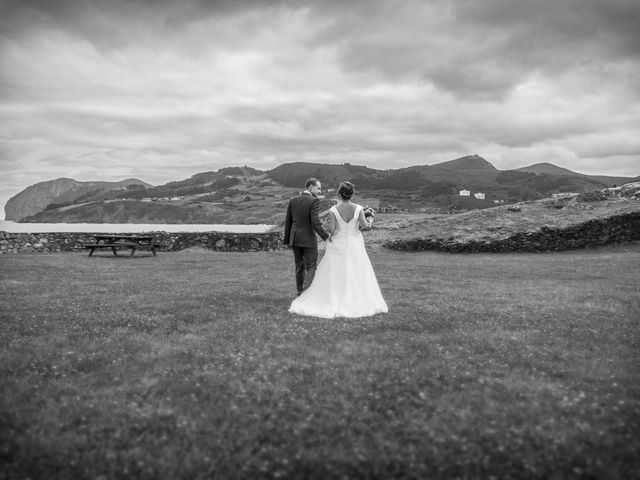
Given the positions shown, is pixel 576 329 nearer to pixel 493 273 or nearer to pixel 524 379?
pixel 524 379

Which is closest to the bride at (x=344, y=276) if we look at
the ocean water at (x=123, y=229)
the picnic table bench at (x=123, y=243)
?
the picnic table bench at (x=123, y=243)

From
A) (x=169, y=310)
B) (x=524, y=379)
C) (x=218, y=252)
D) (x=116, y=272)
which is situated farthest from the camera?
(x=218, y=252)

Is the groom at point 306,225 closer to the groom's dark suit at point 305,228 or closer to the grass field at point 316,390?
the groom's dark suit at point 305,228

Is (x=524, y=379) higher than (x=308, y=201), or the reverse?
(x=308, y=201)

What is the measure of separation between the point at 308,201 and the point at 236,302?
3.93 metres

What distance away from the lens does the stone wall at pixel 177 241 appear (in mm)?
34312

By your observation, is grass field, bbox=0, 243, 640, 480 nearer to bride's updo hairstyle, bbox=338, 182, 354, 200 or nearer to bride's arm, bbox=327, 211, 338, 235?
bride's arm, bbox=327, 211, 338, 235

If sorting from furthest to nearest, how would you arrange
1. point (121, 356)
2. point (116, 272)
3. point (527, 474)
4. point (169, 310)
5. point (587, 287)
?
point (116, 272)
point (587, 287)
point (169, 310)
point (121, 356)
point (527, 474)

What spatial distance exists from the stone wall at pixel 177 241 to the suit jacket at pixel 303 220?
24025 mm

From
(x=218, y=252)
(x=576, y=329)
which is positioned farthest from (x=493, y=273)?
(x=218, y=252)

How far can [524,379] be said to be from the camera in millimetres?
7102

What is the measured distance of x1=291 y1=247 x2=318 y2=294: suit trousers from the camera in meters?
13.9

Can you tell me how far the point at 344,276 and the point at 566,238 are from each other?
27395 millimetres

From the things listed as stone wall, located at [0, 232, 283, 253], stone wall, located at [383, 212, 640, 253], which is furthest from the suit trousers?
stone wall, located at [0, 232, 283, 253]
